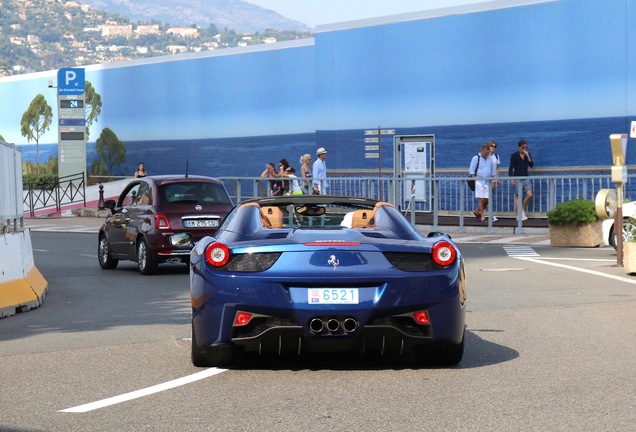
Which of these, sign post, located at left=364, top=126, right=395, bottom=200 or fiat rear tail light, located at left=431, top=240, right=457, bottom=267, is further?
sign post, located at left=364, top=126, right=395, bottom=200

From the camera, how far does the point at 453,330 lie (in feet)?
29.8

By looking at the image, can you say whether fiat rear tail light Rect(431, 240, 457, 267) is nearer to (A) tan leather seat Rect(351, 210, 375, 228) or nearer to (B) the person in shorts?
(A) tan leather seat Rect(351, 210, 375, 228)

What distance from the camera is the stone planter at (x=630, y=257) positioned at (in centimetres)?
1755

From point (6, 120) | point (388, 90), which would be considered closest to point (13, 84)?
point (6, 120)

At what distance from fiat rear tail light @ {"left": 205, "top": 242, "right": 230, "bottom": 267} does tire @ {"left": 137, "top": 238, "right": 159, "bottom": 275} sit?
10.1 m

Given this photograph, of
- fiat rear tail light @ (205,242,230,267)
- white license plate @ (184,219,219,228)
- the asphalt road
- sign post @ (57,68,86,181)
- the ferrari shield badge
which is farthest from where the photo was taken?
sign post @ (57,68,86,181)

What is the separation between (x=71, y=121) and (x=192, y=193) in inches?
1212

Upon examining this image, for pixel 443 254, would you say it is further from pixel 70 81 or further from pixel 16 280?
pixel 70 81

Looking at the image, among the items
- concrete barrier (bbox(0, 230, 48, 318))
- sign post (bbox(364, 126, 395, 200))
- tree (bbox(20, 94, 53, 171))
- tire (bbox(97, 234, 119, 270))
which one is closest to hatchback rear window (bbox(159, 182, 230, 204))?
tire (bbox(97, 234, 119, 270))

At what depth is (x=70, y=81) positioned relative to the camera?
50.1 meters

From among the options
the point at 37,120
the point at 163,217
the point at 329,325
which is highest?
the point at 37,120

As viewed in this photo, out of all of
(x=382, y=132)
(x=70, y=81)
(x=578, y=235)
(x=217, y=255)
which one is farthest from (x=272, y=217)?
(x=70, y=81)

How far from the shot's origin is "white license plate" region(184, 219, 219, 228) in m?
19.4

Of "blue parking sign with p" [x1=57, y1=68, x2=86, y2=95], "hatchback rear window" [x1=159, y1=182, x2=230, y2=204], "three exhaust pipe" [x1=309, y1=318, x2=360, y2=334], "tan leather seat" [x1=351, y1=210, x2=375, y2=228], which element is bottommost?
"three exhaust pipe" [x1=309, y1=318, x2=360, y2=334]
